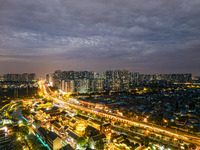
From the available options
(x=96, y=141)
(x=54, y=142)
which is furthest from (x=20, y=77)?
(x=96, y=141)

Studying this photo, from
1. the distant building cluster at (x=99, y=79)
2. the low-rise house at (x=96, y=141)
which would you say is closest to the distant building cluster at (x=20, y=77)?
the distant building cluster at (x=99, y=79)

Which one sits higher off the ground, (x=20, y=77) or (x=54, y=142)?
(x=20, y=77)

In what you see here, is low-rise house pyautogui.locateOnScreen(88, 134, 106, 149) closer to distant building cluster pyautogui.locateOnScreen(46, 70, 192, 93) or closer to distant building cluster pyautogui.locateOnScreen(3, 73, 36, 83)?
distant building cluster pyautogui.locateOnScreen(46, 70, 192, 93)

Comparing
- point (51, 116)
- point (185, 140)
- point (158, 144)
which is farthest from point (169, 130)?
point (51, 116)

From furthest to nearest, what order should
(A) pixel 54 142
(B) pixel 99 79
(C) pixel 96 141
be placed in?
1. (B) pixel 99 79
2. (C) pixel 96 141
3. (A) pixel 54 142

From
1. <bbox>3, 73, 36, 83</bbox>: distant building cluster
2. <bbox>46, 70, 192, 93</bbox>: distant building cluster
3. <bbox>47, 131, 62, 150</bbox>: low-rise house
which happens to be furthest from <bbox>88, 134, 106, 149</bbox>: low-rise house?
<bbox>3, 73, 36, 83</bbox>: distant building cluster

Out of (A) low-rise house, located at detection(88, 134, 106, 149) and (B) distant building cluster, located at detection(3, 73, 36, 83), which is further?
(B) distant building cluster, located at detection(3, 73, 36, 83)

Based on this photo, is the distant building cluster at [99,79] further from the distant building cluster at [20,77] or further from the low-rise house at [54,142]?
the low-rise house at [54,142]

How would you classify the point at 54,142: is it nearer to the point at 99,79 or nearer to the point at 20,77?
the point at 99,79

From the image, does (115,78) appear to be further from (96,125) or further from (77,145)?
(77,145)
